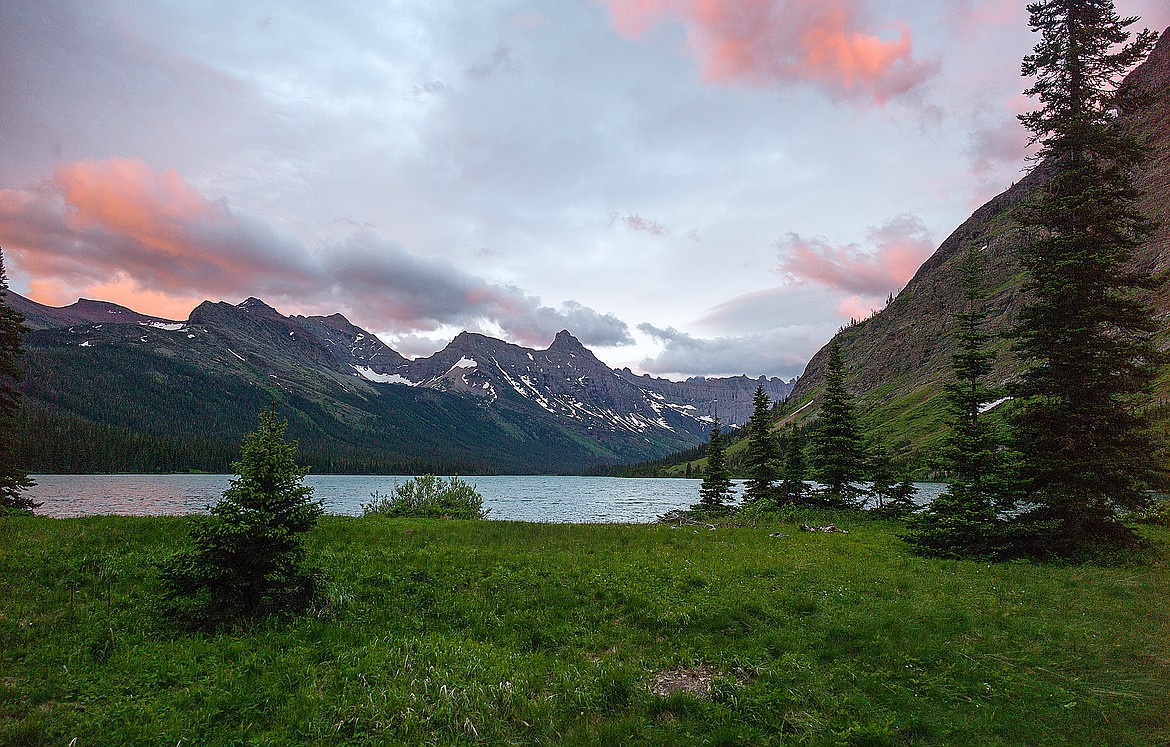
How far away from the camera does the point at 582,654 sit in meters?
11.9

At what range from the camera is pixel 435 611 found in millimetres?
14289

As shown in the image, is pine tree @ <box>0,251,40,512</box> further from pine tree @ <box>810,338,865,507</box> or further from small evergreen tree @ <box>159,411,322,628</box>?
pine tree @ <box>810,338,865,507</box>

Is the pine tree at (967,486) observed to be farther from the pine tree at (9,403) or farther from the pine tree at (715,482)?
the pine tree at (9,403)

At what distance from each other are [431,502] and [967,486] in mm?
33207

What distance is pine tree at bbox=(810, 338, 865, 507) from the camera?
1567 inches

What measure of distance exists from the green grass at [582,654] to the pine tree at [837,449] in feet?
68.5

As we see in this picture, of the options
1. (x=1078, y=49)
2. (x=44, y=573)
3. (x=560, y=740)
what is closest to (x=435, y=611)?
(x=560, y=740)

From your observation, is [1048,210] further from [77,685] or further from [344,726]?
[77,685]

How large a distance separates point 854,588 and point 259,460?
18081 mm

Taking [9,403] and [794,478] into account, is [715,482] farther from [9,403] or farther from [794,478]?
[9,403]

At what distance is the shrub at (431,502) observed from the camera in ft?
122

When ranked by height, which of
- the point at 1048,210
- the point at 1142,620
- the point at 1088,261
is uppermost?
the point at 1048,210

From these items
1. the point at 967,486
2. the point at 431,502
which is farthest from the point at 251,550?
the point at 967,486

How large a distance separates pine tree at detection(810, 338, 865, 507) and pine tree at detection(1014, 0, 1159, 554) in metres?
17.4
